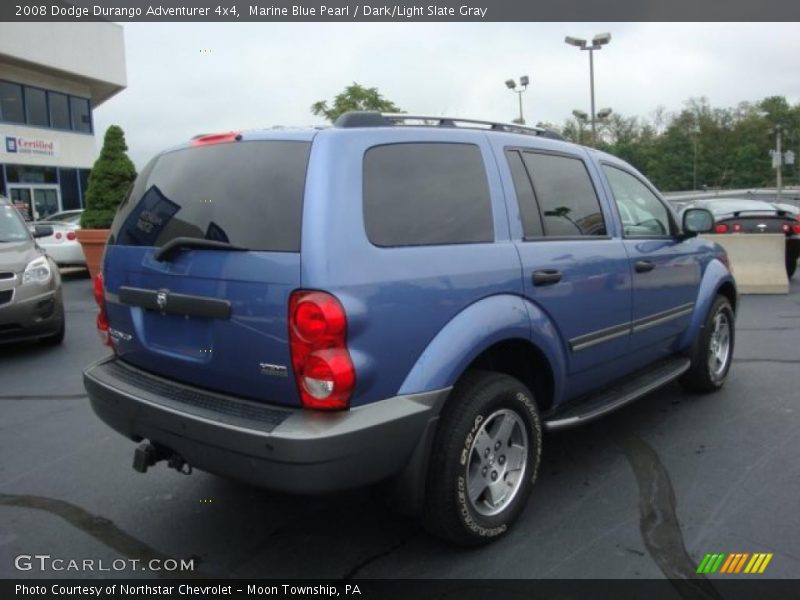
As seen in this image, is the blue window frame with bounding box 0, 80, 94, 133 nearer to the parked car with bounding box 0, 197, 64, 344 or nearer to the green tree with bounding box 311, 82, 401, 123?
the green tree with bounding box 311, 82, 401, 123

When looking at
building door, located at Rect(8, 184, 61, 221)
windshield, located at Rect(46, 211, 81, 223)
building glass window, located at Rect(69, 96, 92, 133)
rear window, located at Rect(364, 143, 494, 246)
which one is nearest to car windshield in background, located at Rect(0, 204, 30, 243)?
rear window, located at Rect(364, 143, 494, 246)

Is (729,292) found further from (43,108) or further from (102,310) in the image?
(43,108)

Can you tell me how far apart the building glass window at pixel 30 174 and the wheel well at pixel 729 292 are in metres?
28.6

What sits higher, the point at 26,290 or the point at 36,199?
the point at 36,199

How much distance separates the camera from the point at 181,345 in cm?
295

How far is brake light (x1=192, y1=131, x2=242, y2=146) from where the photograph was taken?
3.09 m

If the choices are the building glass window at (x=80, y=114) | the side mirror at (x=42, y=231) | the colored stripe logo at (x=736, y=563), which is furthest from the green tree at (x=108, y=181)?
the building glass window at (x=80, y=114)

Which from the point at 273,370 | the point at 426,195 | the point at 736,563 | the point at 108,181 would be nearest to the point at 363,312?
the point at 273,370

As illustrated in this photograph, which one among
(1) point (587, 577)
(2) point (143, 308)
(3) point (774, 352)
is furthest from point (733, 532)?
(3) point (774, 352)

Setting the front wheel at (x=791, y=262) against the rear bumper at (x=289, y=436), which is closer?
the rear bumper at (x=289, y=436)

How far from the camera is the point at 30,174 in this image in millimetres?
28219

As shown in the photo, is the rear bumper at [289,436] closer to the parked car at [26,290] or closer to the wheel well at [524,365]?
the wheel well at [524,365]

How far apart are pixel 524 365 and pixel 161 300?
182cm

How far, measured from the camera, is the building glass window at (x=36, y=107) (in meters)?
28.2
